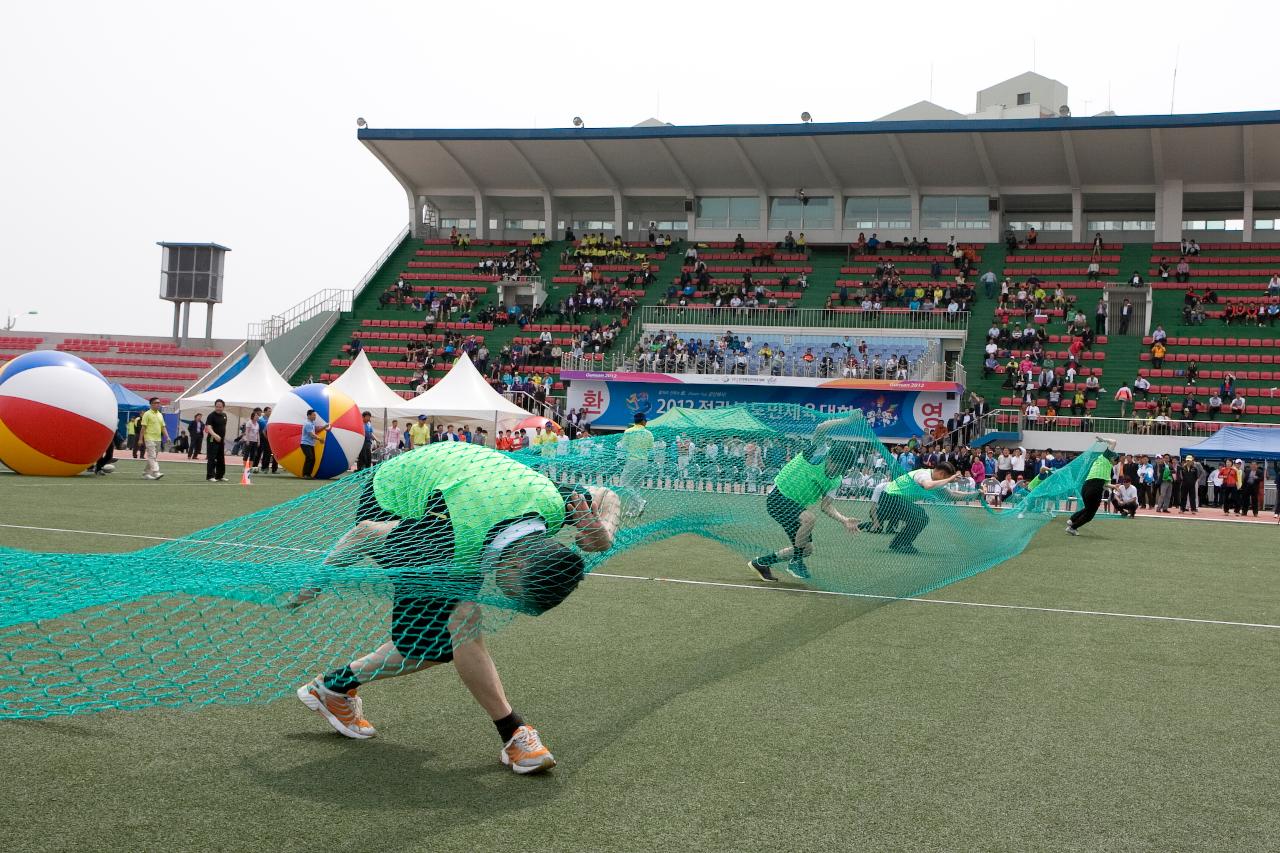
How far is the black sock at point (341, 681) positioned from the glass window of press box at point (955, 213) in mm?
42886

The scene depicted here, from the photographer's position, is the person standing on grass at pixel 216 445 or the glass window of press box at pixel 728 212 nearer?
the person standing on grass at pixel 216 445

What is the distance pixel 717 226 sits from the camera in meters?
47.8

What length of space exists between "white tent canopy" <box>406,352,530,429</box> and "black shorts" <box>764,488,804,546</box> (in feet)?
67.0

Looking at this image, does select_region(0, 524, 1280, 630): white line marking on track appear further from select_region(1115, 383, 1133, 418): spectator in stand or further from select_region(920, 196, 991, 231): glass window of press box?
select_region(920, 196, 991, 231): glass window of press box

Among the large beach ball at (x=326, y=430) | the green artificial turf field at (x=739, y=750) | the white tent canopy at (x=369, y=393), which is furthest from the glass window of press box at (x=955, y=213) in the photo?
the green artificial turf field at (x=739, y=750)

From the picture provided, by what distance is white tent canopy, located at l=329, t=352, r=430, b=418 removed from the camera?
31047 mm

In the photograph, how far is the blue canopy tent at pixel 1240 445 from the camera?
93.4ft

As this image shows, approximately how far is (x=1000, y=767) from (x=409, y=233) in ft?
160

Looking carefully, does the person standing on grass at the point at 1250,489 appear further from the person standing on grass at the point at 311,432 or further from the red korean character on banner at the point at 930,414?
the person standing on grass at the point at 311,432

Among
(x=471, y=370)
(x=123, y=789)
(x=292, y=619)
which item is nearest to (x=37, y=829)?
(x=123, y=789)

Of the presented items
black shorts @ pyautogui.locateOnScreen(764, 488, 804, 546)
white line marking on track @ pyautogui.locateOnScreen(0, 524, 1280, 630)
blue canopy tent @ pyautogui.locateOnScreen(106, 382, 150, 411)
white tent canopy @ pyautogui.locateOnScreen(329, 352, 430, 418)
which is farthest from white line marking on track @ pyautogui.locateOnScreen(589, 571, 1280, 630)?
blue canopy tent @ pyautogui.locateOnScreen(106, 382, 150, 411)

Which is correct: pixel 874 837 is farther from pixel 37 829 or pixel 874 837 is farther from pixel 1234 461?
pixel 1234 461

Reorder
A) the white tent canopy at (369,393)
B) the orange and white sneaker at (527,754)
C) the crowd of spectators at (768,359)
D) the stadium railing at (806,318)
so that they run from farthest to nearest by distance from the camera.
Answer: the stadium railing at (806,318) < the crowd of spectators at (768,359) < the white tent canopy at (369,393) < the orange and white sneaker at (527,754)

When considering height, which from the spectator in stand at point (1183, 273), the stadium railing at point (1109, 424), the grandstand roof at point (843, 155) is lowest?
the stadium railing at point (1109, 424)
